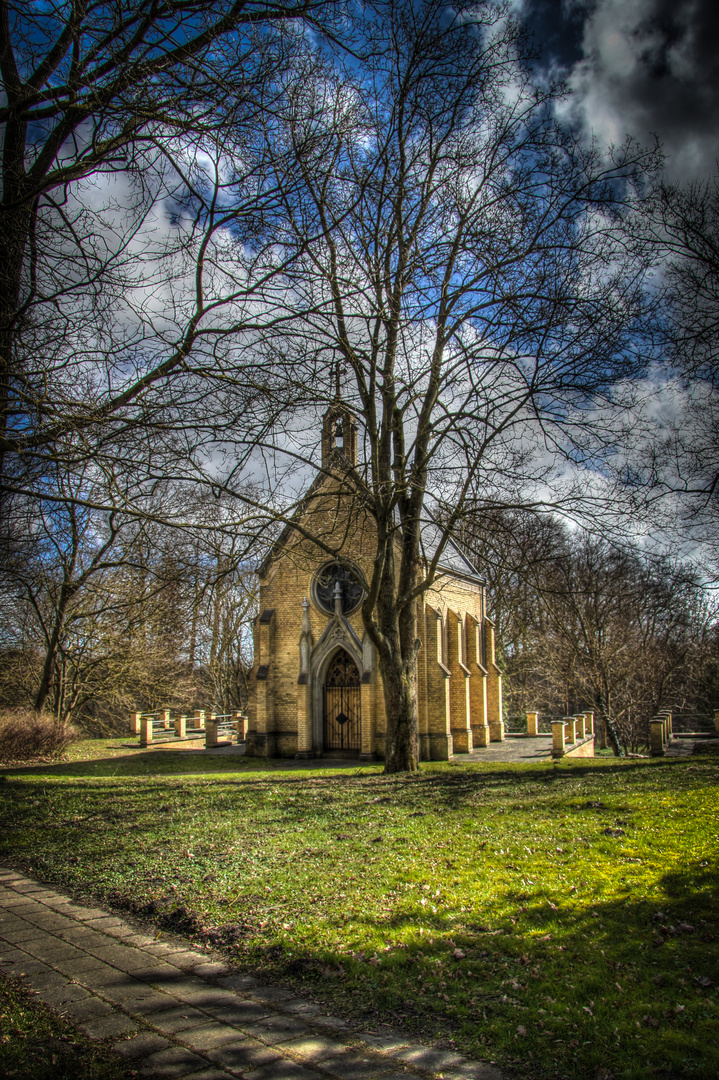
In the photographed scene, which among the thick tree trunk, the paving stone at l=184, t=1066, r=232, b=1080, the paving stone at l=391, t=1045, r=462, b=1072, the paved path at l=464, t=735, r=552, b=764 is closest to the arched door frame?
the paved path at l=464, t=735, r=552, b=764

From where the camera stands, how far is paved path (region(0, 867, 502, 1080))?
3.38 metres

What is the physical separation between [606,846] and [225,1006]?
4988mm

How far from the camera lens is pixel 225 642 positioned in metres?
35.5

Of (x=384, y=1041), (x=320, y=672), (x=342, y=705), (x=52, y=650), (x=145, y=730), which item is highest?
(x=52, y=650)

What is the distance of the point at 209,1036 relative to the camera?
3670 millimetres

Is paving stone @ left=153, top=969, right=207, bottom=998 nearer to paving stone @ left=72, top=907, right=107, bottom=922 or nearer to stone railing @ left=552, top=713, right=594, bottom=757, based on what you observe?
paving stone @ left=72, top=907, right=107, bottom=922

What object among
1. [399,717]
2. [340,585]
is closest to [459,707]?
[340,585]

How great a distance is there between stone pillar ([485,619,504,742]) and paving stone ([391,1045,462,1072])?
26786 millimetres

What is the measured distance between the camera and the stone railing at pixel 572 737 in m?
21.5

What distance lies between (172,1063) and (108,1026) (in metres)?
0.58

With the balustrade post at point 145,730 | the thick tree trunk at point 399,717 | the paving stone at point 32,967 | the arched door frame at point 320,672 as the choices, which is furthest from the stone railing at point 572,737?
the paving stone at point 32,967

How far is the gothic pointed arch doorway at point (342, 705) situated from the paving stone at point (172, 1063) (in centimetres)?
1887

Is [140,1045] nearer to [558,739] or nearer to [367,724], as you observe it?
[367,724]

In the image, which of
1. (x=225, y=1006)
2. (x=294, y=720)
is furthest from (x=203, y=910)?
(x=294, y=720)
